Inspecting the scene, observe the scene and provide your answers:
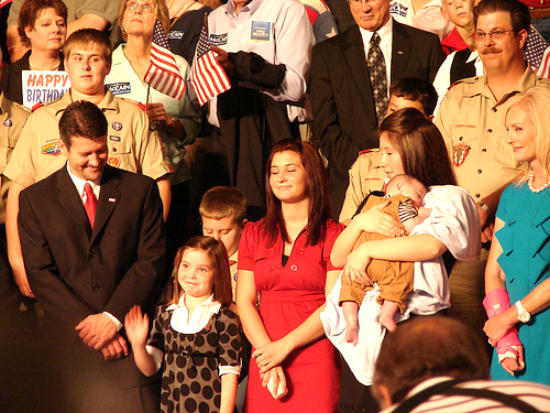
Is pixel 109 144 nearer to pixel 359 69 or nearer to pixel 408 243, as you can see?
pixel 359 69

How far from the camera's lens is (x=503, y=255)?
3992 millimetres

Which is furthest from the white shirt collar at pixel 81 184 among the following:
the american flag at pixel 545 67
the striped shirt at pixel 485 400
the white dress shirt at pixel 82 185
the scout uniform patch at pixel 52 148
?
the striped shirt at pixel 485 400

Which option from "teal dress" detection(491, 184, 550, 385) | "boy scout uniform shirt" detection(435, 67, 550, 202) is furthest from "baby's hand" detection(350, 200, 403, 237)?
"boy scout uniform shirt" detection(435, 67, 550, 202)

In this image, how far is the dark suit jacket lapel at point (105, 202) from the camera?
15.1 ft

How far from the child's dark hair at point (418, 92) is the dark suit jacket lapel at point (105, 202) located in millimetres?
1622

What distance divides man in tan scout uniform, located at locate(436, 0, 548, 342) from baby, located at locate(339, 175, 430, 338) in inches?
34.8

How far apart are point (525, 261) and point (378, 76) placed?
213 centimetres

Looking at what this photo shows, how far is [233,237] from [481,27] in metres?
1.78

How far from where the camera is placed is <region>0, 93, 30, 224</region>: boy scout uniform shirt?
580cm

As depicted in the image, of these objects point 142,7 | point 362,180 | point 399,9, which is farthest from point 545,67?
point 142,7

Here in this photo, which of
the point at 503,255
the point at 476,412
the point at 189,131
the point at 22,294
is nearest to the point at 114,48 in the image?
the point at 189,131

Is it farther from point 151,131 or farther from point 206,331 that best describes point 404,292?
point 151,131

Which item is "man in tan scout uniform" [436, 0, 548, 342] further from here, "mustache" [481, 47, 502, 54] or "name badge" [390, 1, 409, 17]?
"name badge" [390, 1, 409, 17]

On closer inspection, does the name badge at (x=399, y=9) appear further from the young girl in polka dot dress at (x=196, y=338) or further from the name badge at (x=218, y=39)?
the young girl in polka dot dress at (x=196, y=338)
